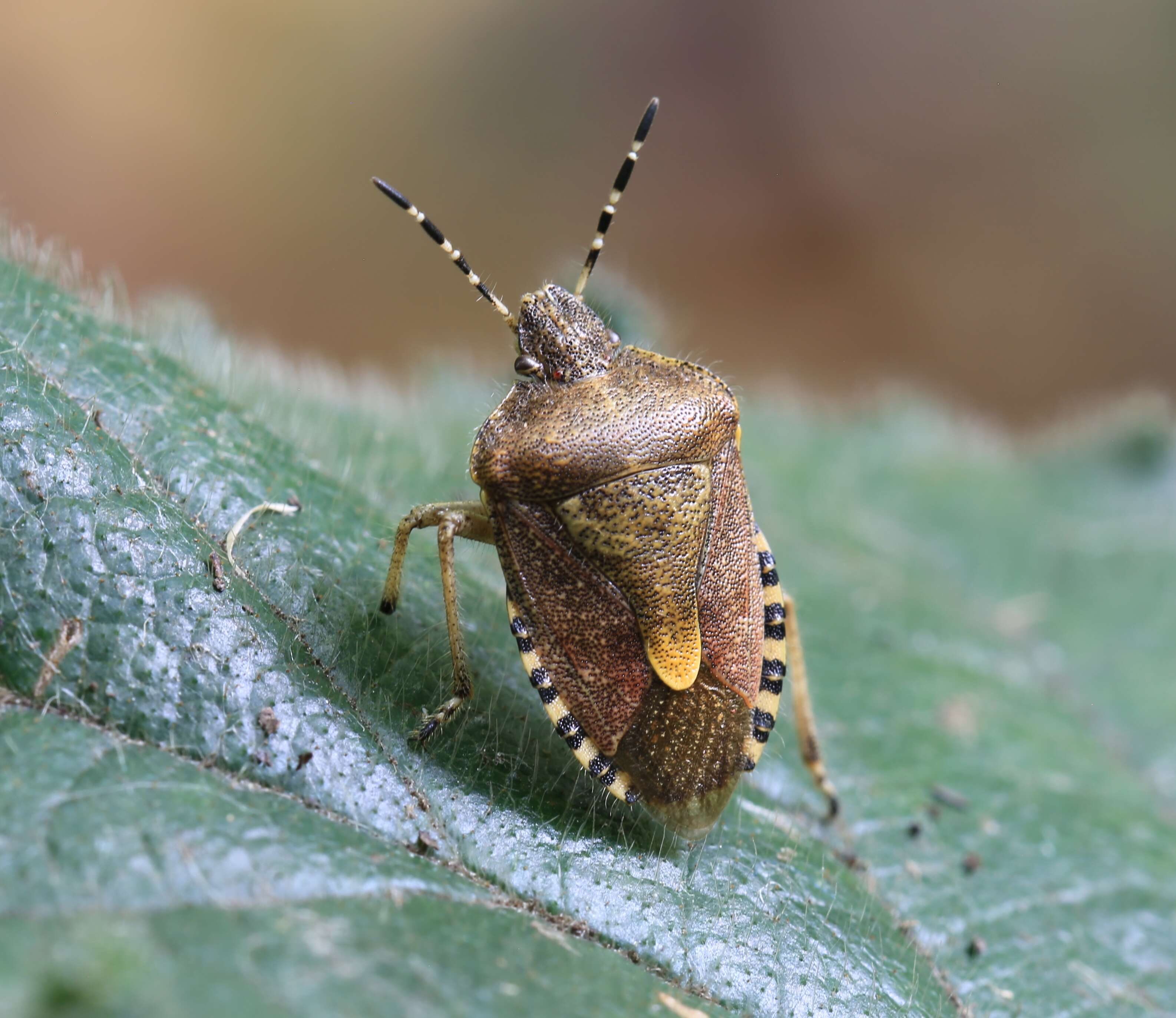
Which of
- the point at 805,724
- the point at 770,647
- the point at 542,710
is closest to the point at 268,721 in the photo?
the point at 542,710

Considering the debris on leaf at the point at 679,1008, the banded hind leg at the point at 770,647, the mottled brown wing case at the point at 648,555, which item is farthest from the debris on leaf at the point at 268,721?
the banded hind leg at the point at 770,647

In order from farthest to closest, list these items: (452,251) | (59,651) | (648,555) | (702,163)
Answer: (702,163) < (452,251) < (648,555) < (59,651)

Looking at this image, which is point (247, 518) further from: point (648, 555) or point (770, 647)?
point (770, 647)

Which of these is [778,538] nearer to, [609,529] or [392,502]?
[392,502]

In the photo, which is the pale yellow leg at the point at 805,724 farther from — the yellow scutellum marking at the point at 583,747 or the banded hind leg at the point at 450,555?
the banded hind leg at the point at 450,555

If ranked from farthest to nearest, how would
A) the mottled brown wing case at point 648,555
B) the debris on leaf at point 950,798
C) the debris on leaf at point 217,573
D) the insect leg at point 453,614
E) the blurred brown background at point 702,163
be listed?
the blurred brown background at point 702,163 < the debris on leaf at point 950,798 < the mottled brown wing case at point 648,555 < the insect leg at point 453,614 < the debris on leaf at point 217,573

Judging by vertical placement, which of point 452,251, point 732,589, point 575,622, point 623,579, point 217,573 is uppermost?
point 452,251

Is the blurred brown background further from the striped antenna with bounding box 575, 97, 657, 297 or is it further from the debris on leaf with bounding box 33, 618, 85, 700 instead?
the debris on leaf with bounding box 33, 618, 85, 700

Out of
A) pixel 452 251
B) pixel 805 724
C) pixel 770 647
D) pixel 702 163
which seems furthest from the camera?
pixel 702 163
